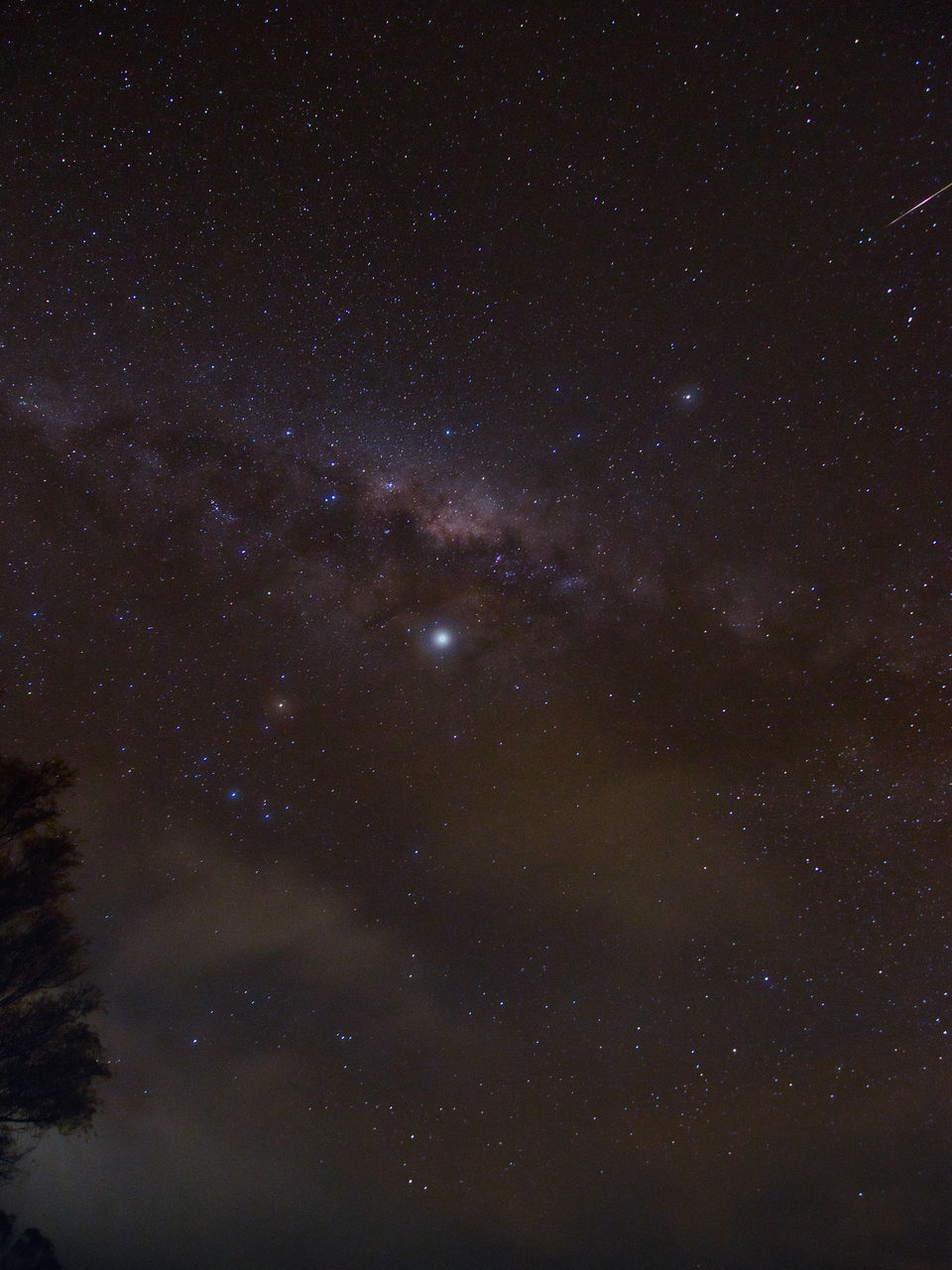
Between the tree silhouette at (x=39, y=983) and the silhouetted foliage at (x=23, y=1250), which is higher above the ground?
the tree silhouette at (x=39, y=983)

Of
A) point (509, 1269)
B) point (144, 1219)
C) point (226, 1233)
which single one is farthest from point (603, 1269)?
point (144, 1219)

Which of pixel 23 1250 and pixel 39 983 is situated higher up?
pixel 39 983

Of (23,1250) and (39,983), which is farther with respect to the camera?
(23,1250)

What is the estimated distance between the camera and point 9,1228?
852 cm

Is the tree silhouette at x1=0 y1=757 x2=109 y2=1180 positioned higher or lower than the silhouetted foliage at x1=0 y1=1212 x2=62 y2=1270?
higher

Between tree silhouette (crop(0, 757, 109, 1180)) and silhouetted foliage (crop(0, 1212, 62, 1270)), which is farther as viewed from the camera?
silhouetted foliage (crop(0, 1212, 62, 1270))

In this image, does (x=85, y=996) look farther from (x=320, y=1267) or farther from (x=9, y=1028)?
(x=320, y=1267)

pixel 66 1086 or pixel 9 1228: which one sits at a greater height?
pixel 66 1086

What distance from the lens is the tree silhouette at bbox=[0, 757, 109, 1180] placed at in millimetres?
7441

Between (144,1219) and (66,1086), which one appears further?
(144,1219)

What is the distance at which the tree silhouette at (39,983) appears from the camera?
293 inches

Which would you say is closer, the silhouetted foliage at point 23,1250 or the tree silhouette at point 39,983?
the tree silhouette at point 39,983

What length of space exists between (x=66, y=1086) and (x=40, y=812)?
358 cm

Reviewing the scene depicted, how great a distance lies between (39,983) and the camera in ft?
25.6
